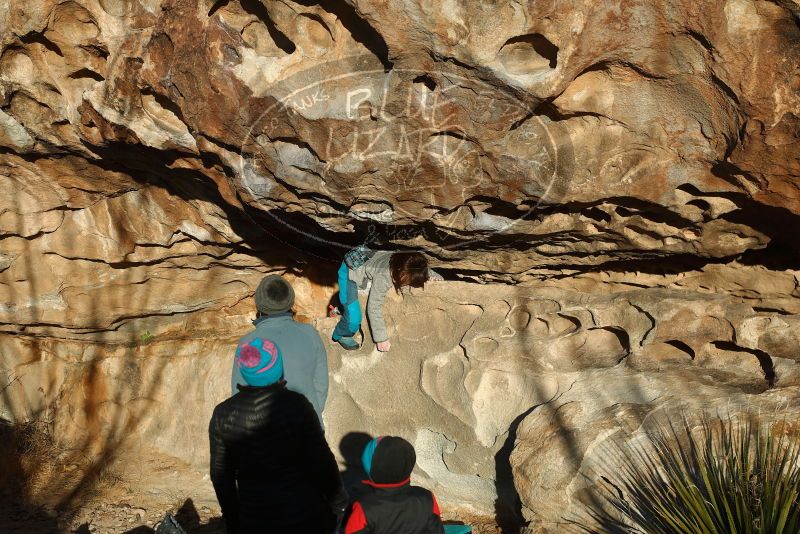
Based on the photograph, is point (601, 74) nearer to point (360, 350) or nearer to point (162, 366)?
point (360, 350)

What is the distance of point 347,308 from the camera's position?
5258 mm

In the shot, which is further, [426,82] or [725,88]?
[426,82]

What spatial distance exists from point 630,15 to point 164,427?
5324 mm

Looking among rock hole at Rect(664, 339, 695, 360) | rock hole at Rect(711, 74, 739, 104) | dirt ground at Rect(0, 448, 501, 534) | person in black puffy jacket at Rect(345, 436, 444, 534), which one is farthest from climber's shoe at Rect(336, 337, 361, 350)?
rock hole at Rect(711, 74, 739, 104)

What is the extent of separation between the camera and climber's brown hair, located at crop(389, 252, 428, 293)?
16.5 ft

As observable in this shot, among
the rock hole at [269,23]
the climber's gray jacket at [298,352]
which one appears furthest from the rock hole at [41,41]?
the climber's gray jacket at [298,352]

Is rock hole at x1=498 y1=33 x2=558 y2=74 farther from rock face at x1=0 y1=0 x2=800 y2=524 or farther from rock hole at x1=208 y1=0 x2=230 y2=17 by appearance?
rock hole at x1=208 y1=0 x2=230 y2=17

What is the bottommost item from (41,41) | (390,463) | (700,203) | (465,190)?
(390,463)

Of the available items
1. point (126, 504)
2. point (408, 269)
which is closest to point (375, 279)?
point (408, 269)

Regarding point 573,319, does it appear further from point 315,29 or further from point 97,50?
point 97,50

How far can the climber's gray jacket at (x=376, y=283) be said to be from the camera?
502 cm

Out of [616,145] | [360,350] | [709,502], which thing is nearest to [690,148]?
[616,145]

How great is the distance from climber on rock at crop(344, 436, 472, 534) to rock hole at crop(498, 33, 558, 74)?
175 cm

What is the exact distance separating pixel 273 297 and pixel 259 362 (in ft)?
2.00
